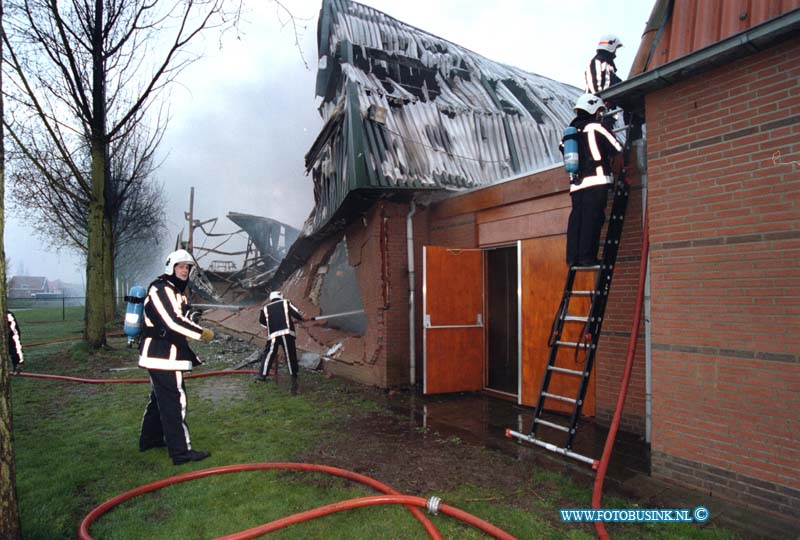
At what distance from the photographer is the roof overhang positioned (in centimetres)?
347

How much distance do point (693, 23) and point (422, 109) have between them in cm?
617

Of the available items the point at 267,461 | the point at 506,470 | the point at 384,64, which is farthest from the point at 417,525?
the point at 384,64

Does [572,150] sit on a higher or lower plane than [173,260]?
higher

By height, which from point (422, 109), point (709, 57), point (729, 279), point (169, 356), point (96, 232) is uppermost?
point (422, 109)

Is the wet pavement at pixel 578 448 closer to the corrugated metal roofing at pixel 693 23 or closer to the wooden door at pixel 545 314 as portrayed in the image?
the wooden door at pixel 545 314

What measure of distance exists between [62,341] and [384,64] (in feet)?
44.9

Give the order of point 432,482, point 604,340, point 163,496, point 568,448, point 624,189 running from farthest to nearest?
point 604,340, point 624,189, point 568,448, point 432,482, point 163,496

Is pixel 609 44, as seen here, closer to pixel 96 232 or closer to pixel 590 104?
pixel 590 104

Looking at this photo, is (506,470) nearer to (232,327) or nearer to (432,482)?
(432,482)

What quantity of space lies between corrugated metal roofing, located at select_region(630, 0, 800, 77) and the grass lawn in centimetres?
391

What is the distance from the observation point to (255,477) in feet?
14.3

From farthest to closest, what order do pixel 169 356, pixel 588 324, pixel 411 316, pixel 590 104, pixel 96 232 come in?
pixel 96 232 < pixel 411 316 < pixel 590 104 < pixel 588 324 < pixel 169 356

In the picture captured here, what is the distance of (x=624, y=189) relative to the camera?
5.29 metres

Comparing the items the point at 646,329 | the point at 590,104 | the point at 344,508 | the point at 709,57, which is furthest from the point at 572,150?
the point at 344,508
